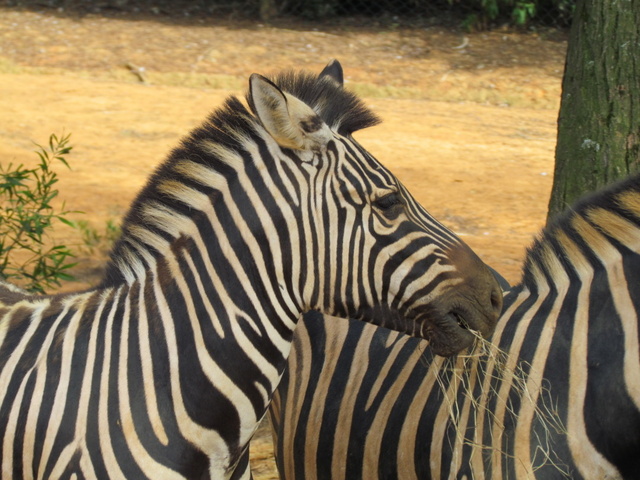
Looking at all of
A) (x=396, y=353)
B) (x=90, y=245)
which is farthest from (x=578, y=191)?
(x=90, y=245)

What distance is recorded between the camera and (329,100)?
2.92 m

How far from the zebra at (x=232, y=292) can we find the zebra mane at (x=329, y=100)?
5.3 inches

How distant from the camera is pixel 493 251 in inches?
302

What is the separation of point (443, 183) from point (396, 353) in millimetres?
6685

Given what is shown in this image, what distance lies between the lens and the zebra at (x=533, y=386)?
255 centimetres

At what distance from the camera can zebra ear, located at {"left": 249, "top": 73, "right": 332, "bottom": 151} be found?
2.59 m

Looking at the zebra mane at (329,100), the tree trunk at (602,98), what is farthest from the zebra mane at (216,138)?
the tree trunk at (602,98)

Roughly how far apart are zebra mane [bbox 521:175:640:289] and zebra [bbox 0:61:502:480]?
0.82 ft

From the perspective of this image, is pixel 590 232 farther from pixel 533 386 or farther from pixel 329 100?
pixel 329 100

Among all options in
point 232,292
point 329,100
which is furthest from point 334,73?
point 232,292

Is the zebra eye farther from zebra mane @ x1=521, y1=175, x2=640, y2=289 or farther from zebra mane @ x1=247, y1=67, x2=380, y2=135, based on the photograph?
zebra mane @ x1=521, y1=175, x2=640, y2=289

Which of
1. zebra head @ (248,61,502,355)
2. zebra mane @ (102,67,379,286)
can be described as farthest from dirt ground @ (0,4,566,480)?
zebra head @ (248,61,502,355)

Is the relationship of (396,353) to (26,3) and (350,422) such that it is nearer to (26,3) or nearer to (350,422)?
(350,422)

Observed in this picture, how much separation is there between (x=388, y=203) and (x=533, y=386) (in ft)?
2.56
